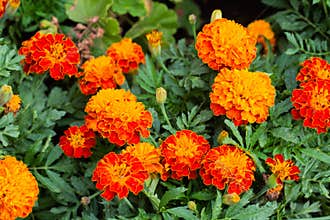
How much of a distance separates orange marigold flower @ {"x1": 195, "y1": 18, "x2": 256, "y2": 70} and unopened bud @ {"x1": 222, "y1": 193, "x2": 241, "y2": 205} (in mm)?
364

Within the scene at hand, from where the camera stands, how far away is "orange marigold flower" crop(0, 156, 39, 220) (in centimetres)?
139

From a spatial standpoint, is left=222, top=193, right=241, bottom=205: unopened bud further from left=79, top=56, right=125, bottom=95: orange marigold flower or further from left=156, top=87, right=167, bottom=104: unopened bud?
left=79, top=56, right=125, bottom=95: orange marigold flower

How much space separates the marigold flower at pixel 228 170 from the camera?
1416mm

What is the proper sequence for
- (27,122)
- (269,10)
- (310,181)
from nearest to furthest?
1. (310,181)
2. (27,122)
3. (269,10)

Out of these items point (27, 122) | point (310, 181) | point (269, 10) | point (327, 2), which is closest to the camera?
point (310, 181)

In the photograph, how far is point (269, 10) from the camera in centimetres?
244

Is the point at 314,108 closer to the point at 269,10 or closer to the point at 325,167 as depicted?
the point at 325,167

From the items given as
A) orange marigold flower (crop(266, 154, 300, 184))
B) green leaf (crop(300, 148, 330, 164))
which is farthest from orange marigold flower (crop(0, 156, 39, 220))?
green leaf (crop(300, 148, 330, 164))

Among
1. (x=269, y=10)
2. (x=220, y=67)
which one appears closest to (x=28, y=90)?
(x=220, y=67)

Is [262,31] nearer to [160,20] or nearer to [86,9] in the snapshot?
[160,20]

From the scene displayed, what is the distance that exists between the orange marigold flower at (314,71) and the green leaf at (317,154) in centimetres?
19

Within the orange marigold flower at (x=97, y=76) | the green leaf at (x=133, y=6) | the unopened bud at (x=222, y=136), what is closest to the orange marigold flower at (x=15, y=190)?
the orange marigold flower at (x=97, y=76)

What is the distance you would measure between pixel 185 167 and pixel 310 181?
341 millimetres

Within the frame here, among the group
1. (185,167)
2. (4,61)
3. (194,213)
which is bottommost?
(194,213)
